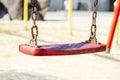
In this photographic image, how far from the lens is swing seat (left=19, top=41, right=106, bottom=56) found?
398 centimetres

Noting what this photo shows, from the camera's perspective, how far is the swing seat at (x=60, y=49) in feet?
13.1

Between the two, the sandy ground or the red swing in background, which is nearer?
the red swing in background

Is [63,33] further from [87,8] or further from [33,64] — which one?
[87,8]

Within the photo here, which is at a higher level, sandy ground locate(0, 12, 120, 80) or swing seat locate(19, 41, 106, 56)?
swing seat locate(19, 41, 106, 56)

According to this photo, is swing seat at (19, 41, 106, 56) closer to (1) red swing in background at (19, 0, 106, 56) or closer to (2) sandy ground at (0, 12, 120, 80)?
(1) red swing in background at (19, 0, 106, 56)

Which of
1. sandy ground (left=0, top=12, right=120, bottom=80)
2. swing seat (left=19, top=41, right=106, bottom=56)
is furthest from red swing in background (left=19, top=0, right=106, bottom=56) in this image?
Answer: sandy ground (left=0, top=12, right=120, bottom=80)

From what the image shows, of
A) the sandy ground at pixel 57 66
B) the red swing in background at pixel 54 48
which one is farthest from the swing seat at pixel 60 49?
the sandy ground at pixel 57 66

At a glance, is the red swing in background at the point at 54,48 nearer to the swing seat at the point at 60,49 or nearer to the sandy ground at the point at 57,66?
the swing seat at the point at 60,49

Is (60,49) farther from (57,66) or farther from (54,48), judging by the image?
(57,66)

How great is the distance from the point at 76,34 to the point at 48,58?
3.37 metres

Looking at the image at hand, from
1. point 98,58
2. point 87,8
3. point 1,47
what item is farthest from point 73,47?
point 87,8

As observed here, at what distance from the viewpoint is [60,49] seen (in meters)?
4.24

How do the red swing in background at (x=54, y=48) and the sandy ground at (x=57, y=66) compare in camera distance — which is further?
the sandy ground at (x=57, y=66)

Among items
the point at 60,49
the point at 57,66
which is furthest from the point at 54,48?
the point at 57,66
